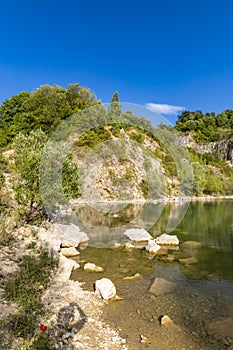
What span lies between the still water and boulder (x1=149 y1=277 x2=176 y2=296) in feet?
0.78

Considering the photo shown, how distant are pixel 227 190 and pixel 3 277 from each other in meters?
100

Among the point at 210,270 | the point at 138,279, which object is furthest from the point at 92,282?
the point at 210,270

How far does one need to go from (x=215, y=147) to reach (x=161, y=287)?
140775 millimetres

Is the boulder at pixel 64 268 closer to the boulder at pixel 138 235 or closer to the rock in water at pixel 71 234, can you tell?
the rock in water at pixel 71 234

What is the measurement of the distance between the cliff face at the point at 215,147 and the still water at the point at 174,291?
119 meters

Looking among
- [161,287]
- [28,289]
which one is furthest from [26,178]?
[161,287]

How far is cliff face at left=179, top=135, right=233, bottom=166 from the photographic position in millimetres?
133125

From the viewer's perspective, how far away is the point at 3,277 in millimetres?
10609

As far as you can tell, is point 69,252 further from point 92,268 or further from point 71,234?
point 71,234

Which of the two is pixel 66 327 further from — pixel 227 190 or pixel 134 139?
pixel 227 190

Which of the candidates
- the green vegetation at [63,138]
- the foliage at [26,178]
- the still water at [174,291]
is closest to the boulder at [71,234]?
the still water at [174,291]

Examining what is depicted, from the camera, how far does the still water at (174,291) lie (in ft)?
27.5

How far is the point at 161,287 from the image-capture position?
41.0ft

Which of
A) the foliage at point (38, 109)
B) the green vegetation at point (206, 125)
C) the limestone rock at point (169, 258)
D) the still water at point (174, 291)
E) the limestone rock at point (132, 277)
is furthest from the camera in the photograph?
the green vegetation at point (206, 125)
